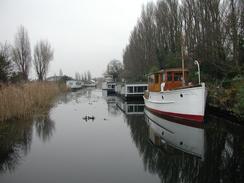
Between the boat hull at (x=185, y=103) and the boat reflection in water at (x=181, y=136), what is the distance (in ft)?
2.11

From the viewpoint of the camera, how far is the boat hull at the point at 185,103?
33.8ft

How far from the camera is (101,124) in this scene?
11523 mm

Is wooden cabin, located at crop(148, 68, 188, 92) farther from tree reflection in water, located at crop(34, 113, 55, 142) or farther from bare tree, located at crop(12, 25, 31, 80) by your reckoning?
bare tree, located at crop(12, 25, 31, 80)

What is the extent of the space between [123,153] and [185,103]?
17.7ft

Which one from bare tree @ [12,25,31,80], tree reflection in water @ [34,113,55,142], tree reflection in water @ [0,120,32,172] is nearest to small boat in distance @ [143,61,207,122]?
tree reflection in water @ [34,113,55,142]

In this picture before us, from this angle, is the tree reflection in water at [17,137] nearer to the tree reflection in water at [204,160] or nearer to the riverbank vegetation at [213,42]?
the tree reflection in water at [204,160]

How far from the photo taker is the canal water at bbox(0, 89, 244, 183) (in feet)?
16.7

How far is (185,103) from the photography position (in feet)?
36.0

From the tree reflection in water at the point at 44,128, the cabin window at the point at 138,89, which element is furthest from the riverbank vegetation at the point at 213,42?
the tree reflection in water at the point at 44,128

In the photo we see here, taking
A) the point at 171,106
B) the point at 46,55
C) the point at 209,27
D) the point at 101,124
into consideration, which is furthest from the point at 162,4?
the point at 46,55

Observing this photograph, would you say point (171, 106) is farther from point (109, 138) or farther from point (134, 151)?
point (134, 151)

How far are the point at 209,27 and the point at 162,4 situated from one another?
10827 millimetres

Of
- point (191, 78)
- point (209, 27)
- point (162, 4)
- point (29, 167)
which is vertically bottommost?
point (29, 167)

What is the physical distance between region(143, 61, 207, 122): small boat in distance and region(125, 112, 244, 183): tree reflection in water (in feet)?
6.72
